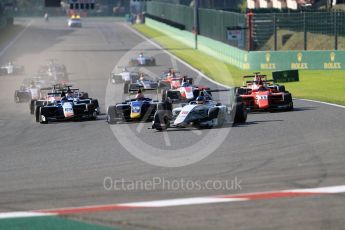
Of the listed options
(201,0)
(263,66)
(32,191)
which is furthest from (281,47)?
(201,0)

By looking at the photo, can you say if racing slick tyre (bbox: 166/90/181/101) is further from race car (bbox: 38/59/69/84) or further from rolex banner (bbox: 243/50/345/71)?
rolex banner (bbox: 243/50/345/71)

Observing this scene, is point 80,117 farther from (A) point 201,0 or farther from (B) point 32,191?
(A) point 201,0

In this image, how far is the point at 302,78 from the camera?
1826 inches

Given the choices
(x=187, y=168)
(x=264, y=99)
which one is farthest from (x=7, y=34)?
(x=187, y=168)

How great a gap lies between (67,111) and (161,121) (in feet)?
15.6

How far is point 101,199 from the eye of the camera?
→ 15625mm

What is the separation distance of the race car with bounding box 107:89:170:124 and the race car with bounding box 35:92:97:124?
162 centimetres

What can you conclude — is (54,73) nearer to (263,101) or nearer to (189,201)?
(263,101)

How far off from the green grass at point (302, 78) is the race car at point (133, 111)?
763cm

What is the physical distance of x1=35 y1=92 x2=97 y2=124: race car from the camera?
97.0 ft

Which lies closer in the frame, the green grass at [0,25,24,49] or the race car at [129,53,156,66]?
the race car at [129,53,156,66]

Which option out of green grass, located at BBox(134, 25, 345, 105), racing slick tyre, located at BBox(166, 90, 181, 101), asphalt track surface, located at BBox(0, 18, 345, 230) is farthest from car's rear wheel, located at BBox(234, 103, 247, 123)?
racing slick tyre, located at BBox(166, 90, 181, 101)

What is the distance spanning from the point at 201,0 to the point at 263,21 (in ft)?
221

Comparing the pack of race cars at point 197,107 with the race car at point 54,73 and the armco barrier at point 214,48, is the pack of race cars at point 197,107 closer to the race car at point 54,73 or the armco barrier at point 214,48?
the race car at point 54,73
